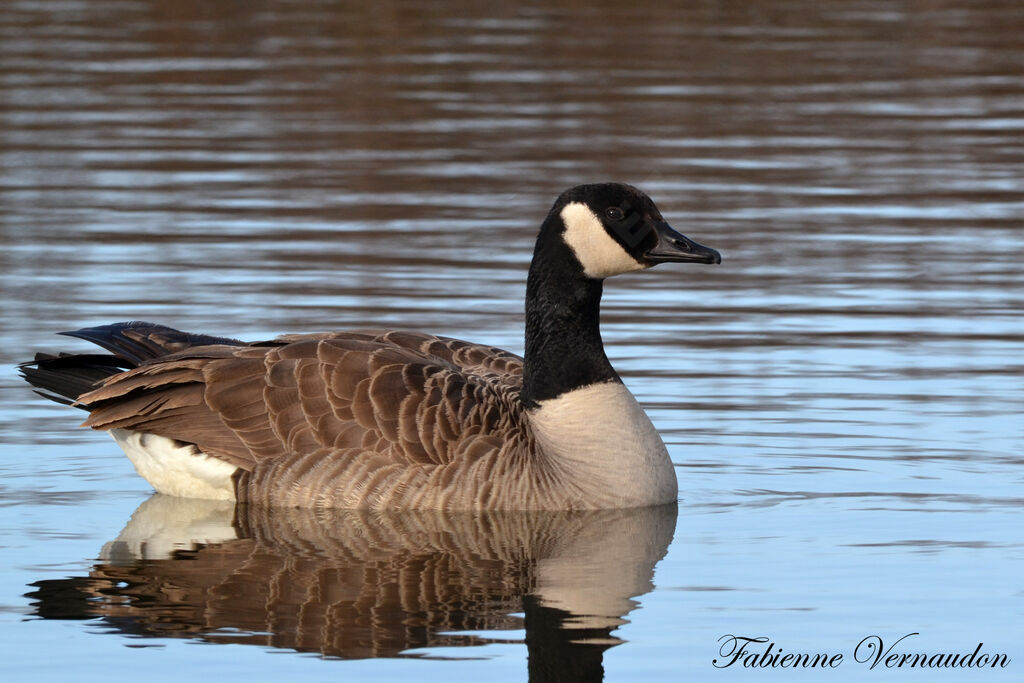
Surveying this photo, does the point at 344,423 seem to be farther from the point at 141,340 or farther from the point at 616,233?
the point at 616,233

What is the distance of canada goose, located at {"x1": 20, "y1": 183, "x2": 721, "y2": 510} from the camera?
446 inches

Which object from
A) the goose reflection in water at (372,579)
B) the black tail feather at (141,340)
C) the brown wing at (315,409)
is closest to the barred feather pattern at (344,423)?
the brown wing at (315,409)

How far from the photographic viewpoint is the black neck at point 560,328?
1161 cm

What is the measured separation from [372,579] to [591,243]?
8.89 ft

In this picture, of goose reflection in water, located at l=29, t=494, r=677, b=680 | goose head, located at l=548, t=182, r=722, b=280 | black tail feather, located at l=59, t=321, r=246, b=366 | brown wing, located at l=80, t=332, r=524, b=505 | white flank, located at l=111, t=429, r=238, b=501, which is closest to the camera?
goose reflection in water, located at l=29, t=494, r=677, b=680

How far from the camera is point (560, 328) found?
11.7 metres

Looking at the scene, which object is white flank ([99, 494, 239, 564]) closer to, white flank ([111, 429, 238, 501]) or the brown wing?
white flank ([111, 429, 238, 501])

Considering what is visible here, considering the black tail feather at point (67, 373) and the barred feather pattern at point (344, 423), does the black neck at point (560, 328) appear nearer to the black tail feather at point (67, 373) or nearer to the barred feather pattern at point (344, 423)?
the barred feather pattern at point (344, 423)

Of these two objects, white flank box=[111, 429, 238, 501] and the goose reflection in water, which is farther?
white flank box=[111, 429, 238, 501]

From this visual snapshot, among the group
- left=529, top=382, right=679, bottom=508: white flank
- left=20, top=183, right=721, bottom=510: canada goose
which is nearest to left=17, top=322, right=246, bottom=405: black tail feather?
left=20, top=183, right=721, bottom=510: canada goose

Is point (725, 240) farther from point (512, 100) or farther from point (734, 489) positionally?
point (512, 100)

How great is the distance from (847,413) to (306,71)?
21.3 metres

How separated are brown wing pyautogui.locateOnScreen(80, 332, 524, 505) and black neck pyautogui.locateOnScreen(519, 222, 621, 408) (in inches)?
12.0

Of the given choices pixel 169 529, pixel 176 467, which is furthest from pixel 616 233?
pixel 169 529
